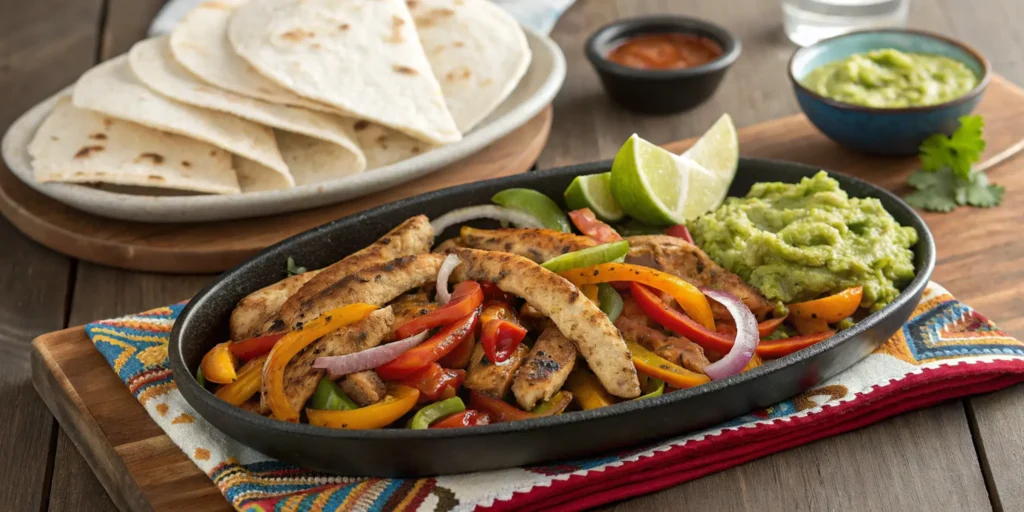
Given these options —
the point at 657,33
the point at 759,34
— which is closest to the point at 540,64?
the point at 657,33

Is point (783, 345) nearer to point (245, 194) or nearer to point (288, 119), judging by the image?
point (245, 194)

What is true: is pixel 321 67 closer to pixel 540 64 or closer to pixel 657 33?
pixel 540 64

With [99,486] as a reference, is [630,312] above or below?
above

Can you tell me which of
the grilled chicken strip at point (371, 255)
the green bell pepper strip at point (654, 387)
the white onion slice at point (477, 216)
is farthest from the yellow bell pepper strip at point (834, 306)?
the grilled chicken strip at point (371, 255)

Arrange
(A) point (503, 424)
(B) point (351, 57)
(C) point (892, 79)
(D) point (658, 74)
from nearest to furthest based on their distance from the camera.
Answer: (A) point (503, 424) < (B) point (351, 57) < (C) point (892, 79) < (D) point (658, 74)

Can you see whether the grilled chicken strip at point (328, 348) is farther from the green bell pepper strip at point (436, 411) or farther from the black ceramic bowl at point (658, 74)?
the black ceramic bowl at point (658, 74)

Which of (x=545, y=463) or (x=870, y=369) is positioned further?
(x=870, y=369)

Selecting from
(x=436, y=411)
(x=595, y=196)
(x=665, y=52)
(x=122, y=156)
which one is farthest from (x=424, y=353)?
(x=665, y=52)
